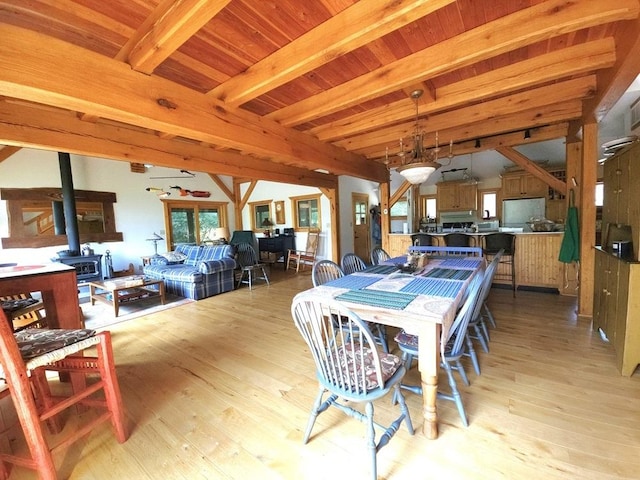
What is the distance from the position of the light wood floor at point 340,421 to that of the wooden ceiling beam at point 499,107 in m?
2.24

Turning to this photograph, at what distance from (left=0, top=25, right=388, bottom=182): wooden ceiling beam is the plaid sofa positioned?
2.74m

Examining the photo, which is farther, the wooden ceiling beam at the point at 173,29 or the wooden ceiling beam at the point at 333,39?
the wooden ceiling beam at the point at 333,39

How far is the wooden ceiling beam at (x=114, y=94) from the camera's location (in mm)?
1323

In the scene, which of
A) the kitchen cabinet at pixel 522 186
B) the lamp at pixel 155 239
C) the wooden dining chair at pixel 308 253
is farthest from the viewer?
the wooden dining chair at pixel 308 253

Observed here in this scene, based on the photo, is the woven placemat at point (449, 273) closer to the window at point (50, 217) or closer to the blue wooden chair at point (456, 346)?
the blue wooden chair at point (456, 346)

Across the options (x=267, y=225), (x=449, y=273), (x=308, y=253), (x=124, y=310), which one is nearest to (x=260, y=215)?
(x=267, y=225)

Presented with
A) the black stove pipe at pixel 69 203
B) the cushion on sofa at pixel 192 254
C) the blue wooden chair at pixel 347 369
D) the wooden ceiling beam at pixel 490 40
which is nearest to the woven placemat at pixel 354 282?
the blue wooden chair at pixel 347 369

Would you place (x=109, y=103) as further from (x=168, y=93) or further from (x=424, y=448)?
(x=424, y=448)

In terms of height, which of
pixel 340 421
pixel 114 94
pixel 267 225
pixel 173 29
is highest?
pixel 173 29

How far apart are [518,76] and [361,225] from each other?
572 cm

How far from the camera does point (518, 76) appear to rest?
2037 mm

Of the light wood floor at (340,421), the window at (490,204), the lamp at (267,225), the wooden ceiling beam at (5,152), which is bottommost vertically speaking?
the light wood floor at (340,421)

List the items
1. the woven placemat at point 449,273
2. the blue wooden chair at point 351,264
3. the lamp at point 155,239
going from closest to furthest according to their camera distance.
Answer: the woven placemat at point 449,273 < the blue wooden chair at point 351,264 < the lamp at point 155,239

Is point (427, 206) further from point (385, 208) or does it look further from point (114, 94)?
point (114, 94)
